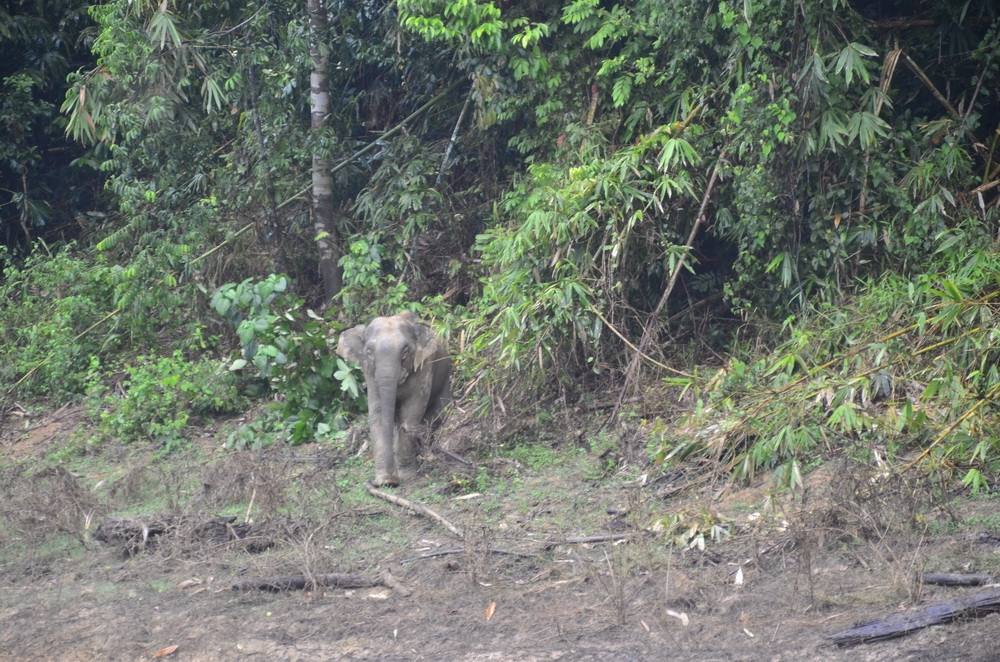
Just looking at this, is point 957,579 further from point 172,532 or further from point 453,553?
point 172,532

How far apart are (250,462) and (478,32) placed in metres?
4.01

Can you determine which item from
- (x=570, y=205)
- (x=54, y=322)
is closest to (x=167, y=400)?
(x=54, y=322)

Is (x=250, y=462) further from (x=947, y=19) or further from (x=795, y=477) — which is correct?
(x=947, y=19)

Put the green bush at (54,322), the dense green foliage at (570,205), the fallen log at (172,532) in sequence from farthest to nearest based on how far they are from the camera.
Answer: the green bush at (54,322)
the dense green foliage at (570,205)
the fallen log at (172,532)

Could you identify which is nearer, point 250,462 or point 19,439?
point 250,462

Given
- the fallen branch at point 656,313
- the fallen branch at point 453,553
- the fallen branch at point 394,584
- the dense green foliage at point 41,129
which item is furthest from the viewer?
the dense green foliage at point 41,129

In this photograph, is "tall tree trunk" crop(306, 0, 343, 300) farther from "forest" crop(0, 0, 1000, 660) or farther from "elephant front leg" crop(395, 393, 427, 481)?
"elephant front leg" crop(395, 393, 427, 481)

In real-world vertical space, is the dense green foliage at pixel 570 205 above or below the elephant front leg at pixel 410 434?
above

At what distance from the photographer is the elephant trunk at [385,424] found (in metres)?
8.20

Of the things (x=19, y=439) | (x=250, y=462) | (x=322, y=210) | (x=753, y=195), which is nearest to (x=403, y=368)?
(x=250, y=462)

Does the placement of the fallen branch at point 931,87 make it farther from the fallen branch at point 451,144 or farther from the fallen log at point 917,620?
the fallen log at point 917,620

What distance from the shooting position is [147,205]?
1234cm

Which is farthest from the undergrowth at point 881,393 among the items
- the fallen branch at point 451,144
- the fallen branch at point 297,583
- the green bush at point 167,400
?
the fallen branch at point 451,144

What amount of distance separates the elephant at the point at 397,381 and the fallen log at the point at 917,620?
152 inches
